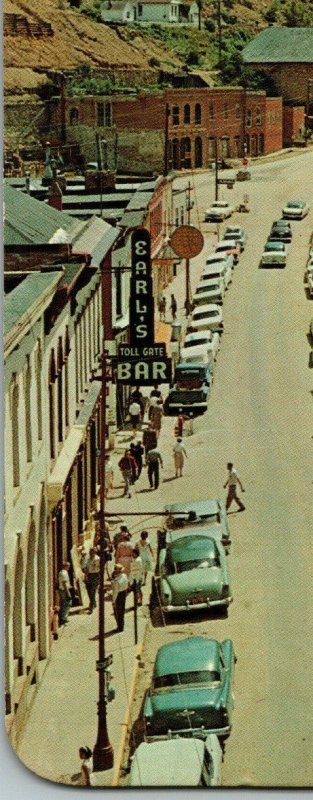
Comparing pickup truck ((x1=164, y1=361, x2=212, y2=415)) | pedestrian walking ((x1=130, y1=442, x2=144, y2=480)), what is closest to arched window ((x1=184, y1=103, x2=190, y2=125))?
pickup truck ((x1=164, y1=361, x2=212, y2=415))

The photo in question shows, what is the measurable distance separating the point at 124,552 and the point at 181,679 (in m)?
1.53

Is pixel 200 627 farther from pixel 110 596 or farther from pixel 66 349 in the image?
pixel 66 349

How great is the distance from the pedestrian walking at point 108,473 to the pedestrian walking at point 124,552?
17.4 inches

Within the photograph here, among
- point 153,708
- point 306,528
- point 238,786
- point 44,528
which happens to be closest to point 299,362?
point 306,528

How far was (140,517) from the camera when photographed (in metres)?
13.4

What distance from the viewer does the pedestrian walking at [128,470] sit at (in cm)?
1352

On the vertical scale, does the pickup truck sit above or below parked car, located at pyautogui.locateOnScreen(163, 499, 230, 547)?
above

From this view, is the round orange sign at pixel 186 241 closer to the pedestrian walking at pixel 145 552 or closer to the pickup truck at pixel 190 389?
the pickup truck at pixel 190 389

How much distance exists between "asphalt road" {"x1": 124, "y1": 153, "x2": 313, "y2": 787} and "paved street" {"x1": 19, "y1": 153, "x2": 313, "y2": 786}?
0.4 inches

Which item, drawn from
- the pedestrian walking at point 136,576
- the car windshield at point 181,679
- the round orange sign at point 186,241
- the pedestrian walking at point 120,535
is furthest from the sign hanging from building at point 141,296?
the car windshield at point 181,679

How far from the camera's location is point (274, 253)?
17.7 metres

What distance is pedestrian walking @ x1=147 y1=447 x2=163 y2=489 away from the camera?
13.7 meters

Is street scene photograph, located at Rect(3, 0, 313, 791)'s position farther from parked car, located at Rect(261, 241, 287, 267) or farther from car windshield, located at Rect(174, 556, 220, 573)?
parked car, located at Rect(261, 241, 287, 267)

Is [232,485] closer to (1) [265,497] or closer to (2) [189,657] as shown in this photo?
(1) [265,497]
